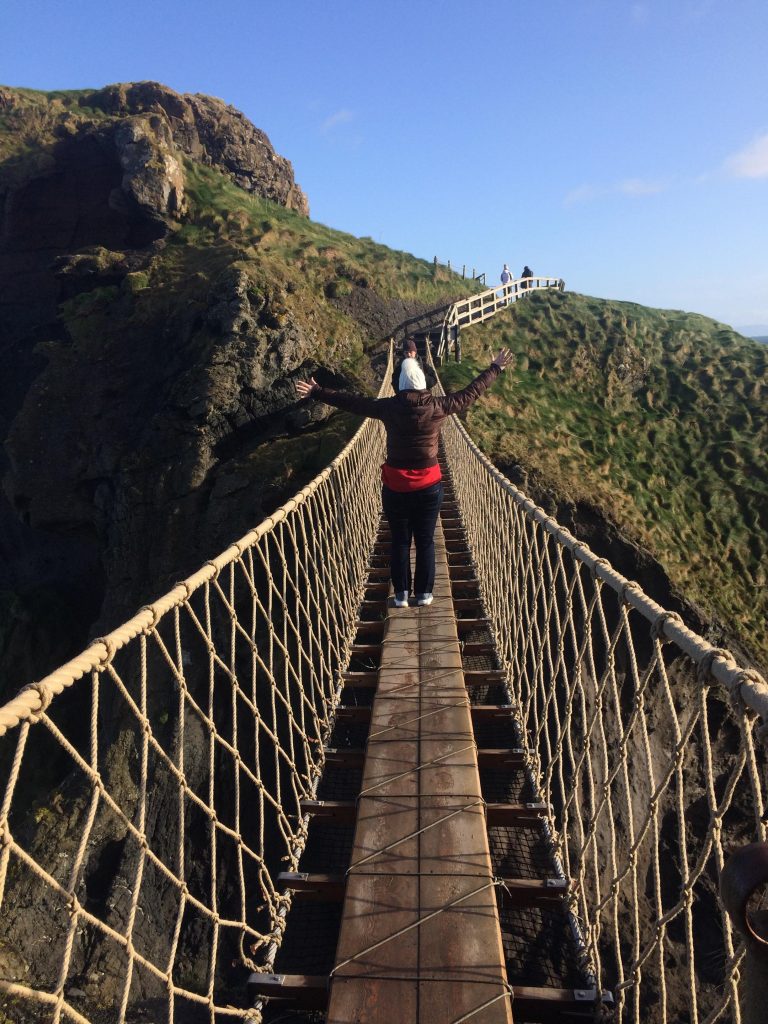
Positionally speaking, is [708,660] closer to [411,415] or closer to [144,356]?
[411,415]

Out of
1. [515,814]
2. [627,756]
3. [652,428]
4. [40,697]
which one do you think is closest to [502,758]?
[515,814]

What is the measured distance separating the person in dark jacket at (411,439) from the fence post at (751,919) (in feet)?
9.31

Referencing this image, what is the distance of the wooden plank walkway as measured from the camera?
5.47 feet

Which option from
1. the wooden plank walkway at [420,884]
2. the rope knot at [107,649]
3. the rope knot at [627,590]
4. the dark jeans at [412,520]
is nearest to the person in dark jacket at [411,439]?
the dark jeans at [412,520]

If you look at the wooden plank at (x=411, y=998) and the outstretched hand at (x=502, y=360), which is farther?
the outstretched hand at (x=502, y=360)

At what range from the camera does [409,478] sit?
147 inches

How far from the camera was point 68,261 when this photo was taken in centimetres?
1623

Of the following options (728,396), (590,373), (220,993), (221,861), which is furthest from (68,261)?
(728,396)

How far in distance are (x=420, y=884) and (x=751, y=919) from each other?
50.3 inches

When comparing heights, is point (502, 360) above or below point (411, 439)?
above

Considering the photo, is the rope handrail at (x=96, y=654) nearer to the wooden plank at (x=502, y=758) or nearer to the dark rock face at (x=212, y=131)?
the wooden plank at (x=502, y=758)

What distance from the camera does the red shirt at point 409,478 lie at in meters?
3.73

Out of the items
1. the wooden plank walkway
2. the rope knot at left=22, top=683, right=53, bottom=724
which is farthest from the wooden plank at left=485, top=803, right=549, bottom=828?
the rope knot at left=22, top=683, right=53, bottom=724

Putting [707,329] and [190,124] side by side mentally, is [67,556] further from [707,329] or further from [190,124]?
[707,329]
